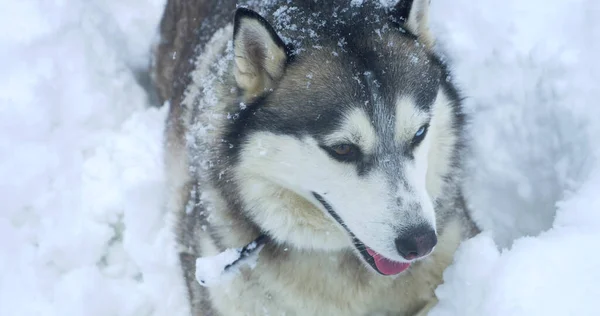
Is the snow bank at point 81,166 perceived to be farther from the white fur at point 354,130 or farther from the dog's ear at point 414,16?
the dog's ear at point 414,16

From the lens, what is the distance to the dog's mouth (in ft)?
7.49

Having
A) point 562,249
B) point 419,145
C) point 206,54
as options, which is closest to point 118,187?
point 206,54

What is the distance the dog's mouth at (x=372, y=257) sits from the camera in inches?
89.9

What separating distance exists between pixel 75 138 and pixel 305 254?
1.93 metres

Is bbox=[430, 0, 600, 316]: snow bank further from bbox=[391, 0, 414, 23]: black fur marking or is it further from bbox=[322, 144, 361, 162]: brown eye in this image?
bbox=[391, 0, 414, 23]: black fur marking

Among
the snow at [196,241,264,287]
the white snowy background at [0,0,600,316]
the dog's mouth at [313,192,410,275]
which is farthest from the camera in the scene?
the white snowy background at [0,0,600,316]

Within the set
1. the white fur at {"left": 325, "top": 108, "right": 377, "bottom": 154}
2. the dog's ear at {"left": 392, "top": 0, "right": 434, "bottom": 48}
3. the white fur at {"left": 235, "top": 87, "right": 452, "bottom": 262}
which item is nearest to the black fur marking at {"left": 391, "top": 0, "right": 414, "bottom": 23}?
the dog's ear at {"left": 392, "top": 0, "right": 434, "bottom": 48}

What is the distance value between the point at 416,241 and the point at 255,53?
87cm

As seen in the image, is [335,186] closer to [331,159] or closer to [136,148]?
[331,159]

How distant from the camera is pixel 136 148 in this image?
3869mm

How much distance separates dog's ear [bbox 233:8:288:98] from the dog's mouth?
0.46 m

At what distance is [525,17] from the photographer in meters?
3.52

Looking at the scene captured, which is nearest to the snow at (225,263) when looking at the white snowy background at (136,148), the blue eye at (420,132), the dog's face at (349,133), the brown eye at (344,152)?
the dog's face at (349,133)

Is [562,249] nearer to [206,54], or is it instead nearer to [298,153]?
[298,153]
